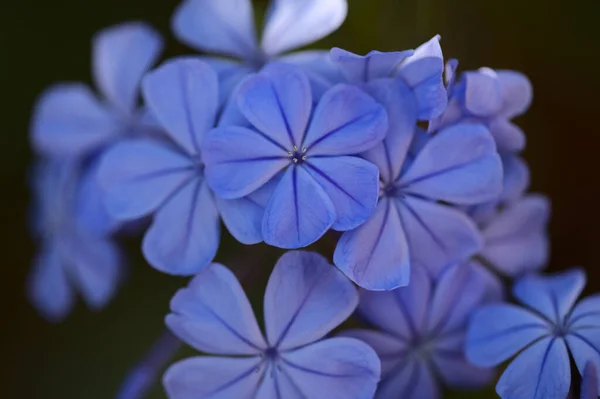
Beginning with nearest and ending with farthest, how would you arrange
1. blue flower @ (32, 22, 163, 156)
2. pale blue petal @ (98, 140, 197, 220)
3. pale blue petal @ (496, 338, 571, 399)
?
pale blue petal @ (496, 338, 571, 399) → pale blue petal @ (98, 140, 197, 220) → blue flower @ (32, 22, 163, 156)

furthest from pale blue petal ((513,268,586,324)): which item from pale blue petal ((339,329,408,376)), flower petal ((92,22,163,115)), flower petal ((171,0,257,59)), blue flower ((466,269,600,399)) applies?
flower petal ((92,22,163,115))

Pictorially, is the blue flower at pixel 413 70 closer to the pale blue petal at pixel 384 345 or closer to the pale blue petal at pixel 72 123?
the pale blue petal at pixel 384 345

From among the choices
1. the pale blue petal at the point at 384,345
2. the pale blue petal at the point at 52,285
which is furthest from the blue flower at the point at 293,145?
the pale blue petal at the point at 52,285

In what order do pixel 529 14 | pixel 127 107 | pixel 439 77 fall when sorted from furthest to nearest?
pixel 529 14
pixel 127 107
pixel 439 77

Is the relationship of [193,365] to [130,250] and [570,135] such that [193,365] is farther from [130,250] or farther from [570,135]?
[570,135]

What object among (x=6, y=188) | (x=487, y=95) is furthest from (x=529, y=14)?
(x=6, y=188)

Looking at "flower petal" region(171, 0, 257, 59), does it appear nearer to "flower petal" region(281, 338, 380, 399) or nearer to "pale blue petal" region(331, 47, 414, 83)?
"pale blue petal" region(331, 47, 414, 83)
